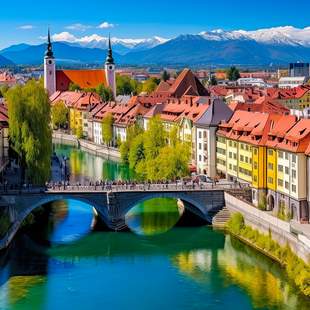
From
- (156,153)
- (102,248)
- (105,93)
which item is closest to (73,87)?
(105,93)

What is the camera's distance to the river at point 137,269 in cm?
4372

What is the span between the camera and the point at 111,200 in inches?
2320

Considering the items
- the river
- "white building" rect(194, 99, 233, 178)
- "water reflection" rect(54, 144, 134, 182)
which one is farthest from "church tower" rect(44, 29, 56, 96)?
the river

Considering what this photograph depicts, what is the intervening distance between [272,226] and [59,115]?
90601mm

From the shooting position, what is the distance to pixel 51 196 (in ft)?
192

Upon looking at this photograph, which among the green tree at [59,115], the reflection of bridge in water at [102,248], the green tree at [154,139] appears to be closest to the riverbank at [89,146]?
the green tree at [59,115]

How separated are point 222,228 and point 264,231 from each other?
6874mm

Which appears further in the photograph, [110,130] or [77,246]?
[110,130]

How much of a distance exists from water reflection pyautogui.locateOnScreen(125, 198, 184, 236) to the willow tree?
7826 millimetres

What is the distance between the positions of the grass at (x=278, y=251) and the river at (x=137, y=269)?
54cm

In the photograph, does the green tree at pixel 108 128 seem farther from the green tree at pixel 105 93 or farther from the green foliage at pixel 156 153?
the green tree at pixel 105 93

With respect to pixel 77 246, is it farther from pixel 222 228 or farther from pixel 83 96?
pixel 83 96

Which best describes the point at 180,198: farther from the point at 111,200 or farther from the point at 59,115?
the point at 59,115

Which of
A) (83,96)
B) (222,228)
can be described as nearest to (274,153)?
(222,228)
